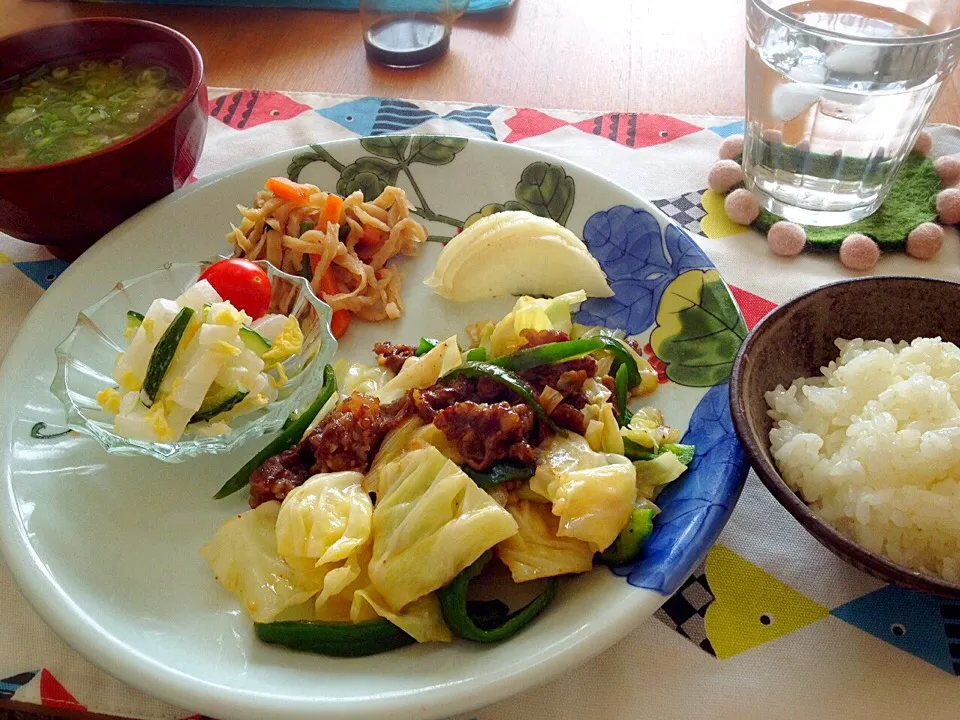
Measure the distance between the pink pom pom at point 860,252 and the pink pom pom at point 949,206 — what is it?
0.27 metres

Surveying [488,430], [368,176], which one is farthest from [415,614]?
[368,176]

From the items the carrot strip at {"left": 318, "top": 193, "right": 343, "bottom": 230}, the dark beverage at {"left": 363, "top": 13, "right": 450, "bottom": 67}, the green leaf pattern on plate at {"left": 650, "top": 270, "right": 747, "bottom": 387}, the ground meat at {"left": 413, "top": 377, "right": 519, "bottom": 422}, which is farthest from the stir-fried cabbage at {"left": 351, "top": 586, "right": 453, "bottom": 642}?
the dark beverage at {"left": 363, "top": 13, "right": 450, "bottom": 67}

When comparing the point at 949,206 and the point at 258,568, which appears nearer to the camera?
the point at 258,568

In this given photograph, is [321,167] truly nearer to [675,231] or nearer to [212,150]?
[212,150]

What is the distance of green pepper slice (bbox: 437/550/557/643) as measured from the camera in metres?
1.33

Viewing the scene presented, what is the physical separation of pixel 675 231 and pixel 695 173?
26.1 inches

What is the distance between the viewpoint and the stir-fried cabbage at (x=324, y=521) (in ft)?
4.61

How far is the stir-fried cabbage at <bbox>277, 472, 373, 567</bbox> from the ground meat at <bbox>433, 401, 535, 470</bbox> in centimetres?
22

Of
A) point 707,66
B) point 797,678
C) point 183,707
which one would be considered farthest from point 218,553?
point 707,66

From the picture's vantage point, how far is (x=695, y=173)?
2.59 metres

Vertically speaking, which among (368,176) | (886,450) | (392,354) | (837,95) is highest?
(837,95)

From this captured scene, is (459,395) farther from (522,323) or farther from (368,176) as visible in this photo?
(368,176)

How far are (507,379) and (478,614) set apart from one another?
0.47m

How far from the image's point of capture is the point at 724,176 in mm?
2459
